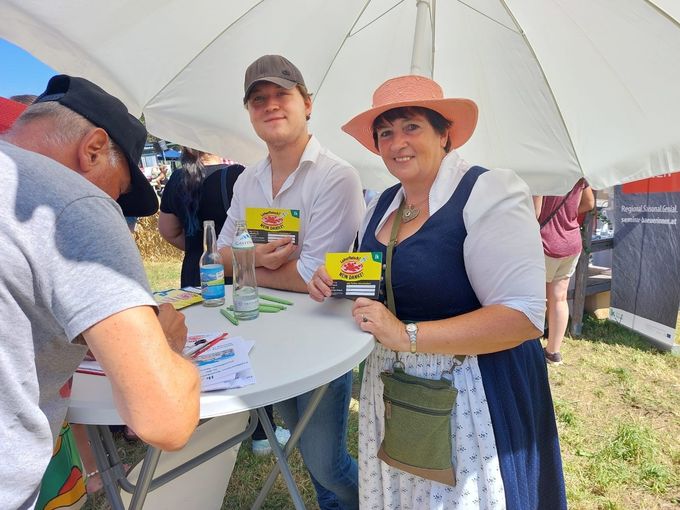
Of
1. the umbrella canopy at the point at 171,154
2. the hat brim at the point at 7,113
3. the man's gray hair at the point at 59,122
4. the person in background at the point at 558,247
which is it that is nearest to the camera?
the man's gray hair at the point at 59,122

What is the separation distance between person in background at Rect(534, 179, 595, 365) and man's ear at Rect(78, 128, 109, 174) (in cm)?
350

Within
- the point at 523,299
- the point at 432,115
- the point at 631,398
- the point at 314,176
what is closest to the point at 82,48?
the point at 314,176

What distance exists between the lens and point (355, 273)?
1.45 meters

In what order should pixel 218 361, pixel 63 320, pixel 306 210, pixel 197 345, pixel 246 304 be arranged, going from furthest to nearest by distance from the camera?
1. pixel 306 210
2. pixel 246 304
3. pixel 197 345
4. pixel 218 361
5. pixel 63 320

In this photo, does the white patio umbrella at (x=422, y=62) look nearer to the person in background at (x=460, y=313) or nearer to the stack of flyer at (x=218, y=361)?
the person in background at (x=460, y=313)

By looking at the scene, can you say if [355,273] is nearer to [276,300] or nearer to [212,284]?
[276,300]

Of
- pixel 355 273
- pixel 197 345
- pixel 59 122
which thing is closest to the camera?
pixel 59 122

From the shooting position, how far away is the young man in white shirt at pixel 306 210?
178 centimetres

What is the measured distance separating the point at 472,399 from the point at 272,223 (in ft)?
3.36

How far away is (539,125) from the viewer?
219 cm

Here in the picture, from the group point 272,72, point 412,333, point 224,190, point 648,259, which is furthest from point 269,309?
point 648,259

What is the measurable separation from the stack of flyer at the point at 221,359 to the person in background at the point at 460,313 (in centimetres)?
39

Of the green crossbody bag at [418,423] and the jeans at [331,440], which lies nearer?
the green crossbody bag at [418,423]

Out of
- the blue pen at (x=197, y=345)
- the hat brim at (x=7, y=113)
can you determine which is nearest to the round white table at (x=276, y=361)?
the blue pen at (x=197, y=345)
